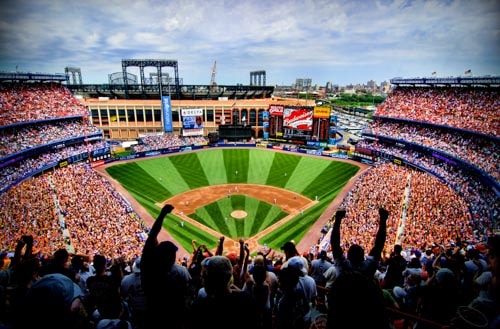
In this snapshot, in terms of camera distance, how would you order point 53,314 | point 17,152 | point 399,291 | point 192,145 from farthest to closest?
point 192,145 → point 17,152 → point 399,291 → point 53,314

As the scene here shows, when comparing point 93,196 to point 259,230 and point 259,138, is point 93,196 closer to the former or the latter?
point 259,230

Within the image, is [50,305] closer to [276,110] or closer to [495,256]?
[495,256]

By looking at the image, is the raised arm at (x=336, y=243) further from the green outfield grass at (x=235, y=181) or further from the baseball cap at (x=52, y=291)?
the green outfield grass at (x=235, y=181)

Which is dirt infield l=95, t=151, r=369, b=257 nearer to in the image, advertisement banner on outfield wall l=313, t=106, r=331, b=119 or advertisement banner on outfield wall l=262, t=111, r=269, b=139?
advertisement banner on outfield wall l=313, t=106, r=331, b=119

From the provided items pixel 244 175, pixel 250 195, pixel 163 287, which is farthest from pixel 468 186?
pixel 163 287

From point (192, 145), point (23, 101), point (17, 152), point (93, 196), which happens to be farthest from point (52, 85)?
point (93, 196)

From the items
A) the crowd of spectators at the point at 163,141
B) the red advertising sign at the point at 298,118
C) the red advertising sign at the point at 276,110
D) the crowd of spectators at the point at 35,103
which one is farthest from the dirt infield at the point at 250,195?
the red advertising sign at the point at 276,110

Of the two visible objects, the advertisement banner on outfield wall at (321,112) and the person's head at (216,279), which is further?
the advertisement banner on outfield wall at (321,112)
